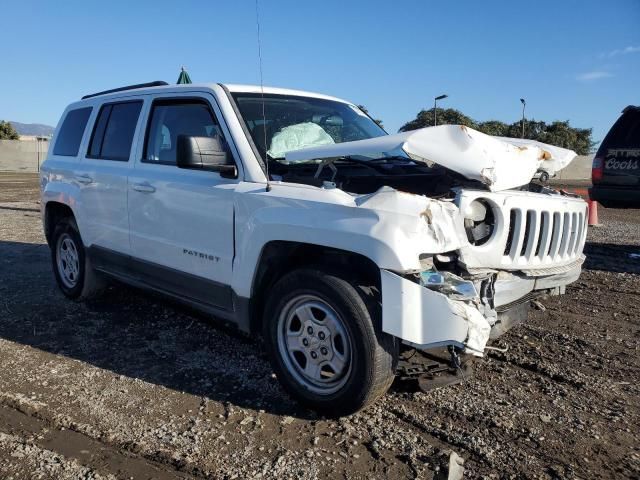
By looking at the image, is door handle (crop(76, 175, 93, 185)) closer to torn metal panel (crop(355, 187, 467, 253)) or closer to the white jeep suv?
Result: the white jeep suv

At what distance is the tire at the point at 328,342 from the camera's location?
9.70 ft

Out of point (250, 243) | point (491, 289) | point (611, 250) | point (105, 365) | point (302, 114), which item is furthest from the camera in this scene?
point (611, 250)

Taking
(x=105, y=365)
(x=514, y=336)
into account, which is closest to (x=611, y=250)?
(x=514, y=336)

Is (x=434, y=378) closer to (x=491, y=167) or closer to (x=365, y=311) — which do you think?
(x=365, y=311)

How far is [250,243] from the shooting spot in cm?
352

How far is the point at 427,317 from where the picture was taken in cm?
282

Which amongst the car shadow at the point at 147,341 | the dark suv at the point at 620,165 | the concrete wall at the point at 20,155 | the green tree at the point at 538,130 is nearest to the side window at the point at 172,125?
the car shadow at the point at 147,341

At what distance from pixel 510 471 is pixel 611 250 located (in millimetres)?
7123

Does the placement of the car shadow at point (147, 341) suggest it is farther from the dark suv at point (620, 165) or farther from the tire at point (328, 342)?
the dark suv at point (620, 165)

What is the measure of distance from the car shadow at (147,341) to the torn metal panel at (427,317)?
885mm

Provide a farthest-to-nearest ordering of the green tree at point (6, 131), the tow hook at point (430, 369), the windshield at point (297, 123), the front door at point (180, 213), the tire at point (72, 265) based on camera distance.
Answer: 1. the green tree at point (6, 131)
2. the tire at point (72, 265)
3. the windshield at point (297, 123)
4. the front door at point (180, 213)
5. the tow hook at point (430, 369)

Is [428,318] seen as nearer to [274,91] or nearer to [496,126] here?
[274,91]

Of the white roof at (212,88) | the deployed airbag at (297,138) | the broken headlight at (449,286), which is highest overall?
the white roof at (212,88)

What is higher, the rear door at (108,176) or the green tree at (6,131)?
the green tree at (6,131)
